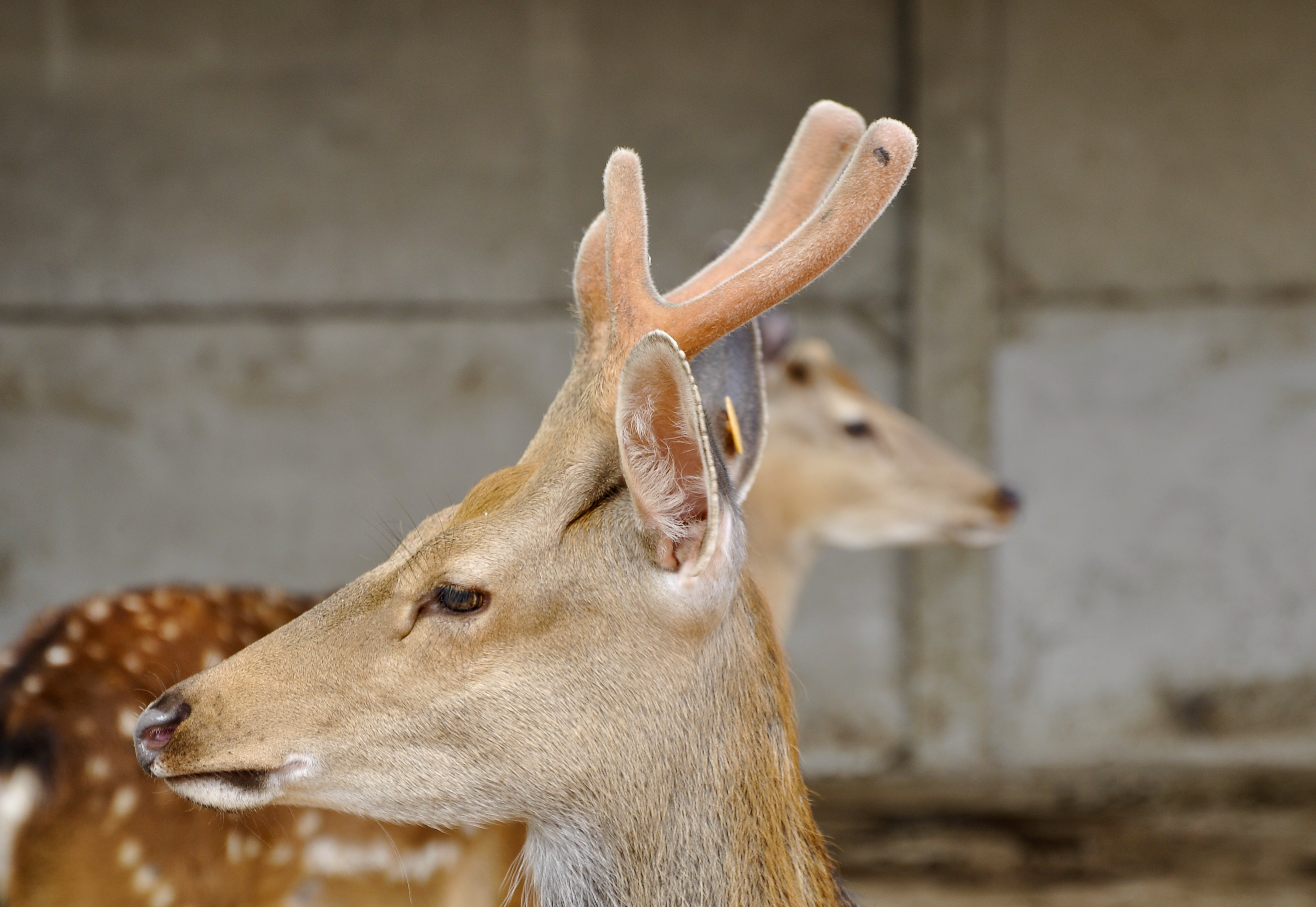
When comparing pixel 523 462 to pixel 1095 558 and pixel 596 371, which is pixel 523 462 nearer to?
pixel 596 371

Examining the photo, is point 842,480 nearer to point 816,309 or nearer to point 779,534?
point 779,534

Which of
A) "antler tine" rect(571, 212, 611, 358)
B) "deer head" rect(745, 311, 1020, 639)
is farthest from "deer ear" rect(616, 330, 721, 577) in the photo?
"deer head" rect(745, 311, 1020, 639)

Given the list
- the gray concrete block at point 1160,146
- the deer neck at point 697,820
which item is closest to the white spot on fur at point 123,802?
the deer neck at point 697,820

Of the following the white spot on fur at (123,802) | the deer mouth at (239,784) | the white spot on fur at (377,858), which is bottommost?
the white spot on fur at (377,858)

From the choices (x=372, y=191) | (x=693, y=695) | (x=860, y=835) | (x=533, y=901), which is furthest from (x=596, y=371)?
(x=372, y=191)

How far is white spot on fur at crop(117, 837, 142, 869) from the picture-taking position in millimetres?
2035

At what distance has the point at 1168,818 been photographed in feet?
15.1

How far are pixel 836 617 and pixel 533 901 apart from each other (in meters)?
3.67

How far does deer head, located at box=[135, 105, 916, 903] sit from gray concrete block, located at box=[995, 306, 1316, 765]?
387 cm

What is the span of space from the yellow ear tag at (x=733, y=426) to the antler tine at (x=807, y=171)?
0.65ft

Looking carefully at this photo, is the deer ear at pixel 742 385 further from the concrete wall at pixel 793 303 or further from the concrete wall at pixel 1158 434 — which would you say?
the concrete wall at pixel 1158 434

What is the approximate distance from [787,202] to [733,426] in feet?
1.12

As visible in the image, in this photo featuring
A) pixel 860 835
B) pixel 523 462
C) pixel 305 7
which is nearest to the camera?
pixel 523 462

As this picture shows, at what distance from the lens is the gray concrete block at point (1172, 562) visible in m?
5.10
